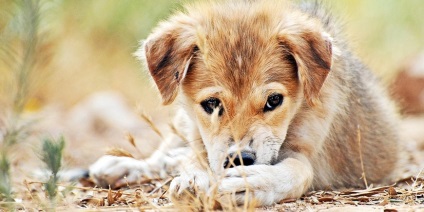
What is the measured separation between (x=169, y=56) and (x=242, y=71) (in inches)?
20.6

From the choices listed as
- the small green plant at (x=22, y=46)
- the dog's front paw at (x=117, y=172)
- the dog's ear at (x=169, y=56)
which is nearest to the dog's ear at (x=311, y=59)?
the dog's ear at (x=169, y=56)

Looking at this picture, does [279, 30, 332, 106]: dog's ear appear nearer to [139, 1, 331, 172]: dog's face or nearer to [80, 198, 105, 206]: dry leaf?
[139, 1, 331, 172]: dog's face

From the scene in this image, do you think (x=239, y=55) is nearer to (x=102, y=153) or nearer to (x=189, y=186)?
(x=189, y=186)

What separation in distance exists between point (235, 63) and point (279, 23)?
0.49 metres

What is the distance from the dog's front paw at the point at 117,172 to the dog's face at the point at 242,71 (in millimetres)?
980

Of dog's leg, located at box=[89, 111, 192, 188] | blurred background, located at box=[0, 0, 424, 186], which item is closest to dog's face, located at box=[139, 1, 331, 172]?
dog's leg, located at box=[89, 111, 192, 188]

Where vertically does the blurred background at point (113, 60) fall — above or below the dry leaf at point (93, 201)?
above

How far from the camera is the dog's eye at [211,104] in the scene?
418 cm

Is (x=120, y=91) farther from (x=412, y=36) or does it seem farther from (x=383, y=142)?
(x=383, y=142)

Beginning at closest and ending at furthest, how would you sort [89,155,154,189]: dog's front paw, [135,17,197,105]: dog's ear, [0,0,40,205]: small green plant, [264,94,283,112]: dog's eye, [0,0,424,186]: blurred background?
[0,0,40,205]: small green plant, [264,94,283,112]: dog's eye, [135,17,197,105]: dog's ear, [89,155,154,189]: dog's front paw, [0,0,424,186]: blurred background

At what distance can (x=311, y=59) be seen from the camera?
4301 millimetres

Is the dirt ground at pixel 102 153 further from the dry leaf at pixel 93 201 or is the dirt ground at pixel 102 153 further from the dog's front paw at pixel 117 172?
the dog's front paw at pixel 117 172

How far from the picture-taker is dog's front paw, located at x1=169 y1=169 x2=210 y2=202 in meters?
3.67

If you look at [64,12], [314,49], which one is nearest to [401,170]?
[314,49]
